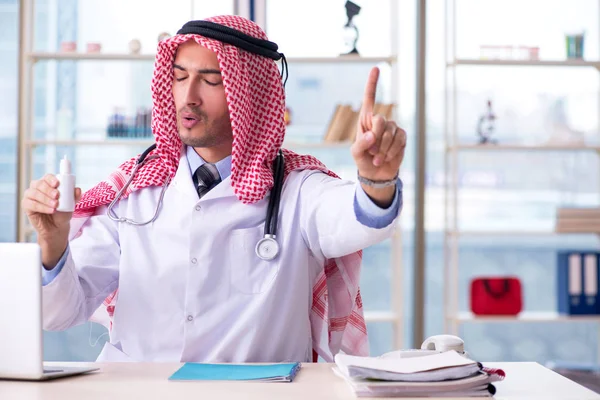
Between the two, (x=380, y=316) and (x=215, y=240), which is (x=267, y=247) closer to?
(x=215, y=240)

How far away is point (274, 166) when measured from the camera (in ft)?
7.14

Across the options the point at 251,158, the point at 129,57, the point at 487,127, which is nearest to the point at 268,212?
the point at 251,158

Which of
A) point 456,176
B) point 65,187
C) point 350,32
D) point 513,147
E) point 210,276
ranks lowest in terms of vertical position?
point 210,276

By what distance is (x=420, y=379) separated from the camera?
1.38 metres

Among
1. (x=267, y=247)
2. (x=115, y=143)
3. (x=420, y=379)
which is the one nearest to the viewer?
(x=420, y=379)

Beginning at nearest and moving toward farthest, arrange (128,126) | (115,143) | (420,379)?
(420,379), (115,143), (128,126)

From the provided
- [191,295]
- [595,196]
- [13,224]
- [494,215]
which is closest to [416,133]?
[494,215]

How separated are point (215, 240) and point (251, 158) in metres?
0.26

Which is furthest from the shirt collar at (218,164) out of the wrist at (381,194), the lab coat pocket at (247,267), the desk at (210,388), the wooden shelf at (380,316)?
the wooden shelf at (380,316)

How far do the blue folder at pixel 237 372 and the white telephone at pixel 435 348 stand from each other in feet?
0.67

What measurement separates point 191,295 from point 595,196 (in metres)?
3.55

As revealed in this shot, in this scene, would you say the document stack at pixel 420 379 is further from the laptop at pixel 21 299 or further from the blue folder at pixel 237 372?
the laptop at pixel 21 299

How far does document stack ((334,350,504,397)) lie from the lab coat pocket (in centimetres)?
60

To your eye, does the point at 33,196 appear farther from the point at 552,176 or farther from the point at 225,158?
the point at 552,176
